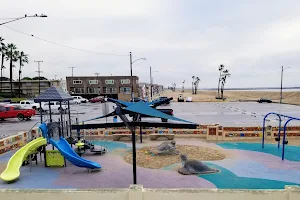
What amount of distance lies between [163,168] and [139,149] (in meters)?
4.07

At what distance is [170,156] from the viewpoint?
14508 mm

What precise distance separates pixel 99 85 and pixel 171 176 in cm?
6546

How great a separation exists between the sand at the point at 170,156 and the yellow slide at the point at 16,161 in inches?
199

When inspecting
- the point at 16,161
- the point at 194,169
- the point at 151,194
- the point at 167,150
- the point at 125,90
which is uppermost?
the point at 125,90

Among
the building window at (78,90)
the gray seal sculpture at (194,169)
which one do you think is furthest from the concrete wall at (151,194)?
the building window at (78,90)

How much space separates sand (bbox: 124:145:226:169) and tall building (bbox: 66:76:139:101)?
56769mm

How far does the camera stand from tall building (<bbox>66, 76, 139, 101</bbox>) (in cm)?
7281

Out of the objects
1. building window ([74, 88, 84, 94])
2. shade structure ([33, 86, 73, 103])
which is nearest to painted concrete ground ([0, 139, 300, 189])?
shade structure ([33, 86, 73, 103])

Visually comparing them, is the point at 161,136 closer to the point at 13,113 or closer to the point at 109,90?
the point at 13,113

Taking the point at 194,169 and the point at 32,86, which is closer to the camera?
the point at 194,169

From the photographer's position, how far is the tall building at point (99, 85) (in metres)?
72.8

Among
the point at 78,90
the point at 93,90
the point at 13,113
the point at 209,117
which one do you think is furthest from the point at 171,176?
the point at 78,90

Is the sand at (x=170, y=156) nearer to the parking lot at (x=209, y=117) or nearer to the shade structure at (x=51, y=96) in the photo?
the parking lot at (x=209, y=117)

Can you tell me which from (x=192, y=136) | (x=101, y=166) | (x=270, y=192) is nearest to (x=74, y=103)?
(x=192, y=136)
